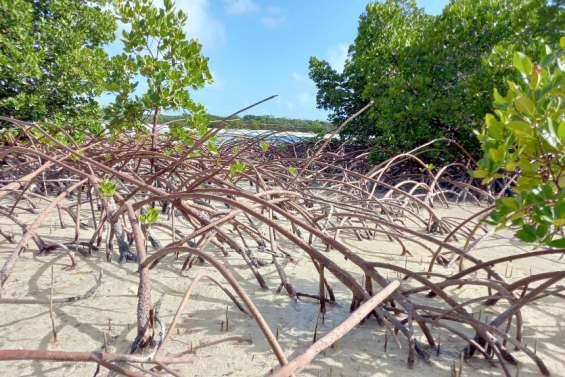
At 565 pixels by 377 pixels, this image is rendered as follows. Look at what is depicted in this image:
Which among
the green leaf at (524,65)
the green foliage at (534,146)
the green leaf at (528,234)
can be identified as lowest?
the green leaf at (528,234)

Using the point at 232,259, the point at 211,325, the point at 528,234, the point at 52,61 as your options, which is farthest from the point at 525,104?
the point at 52,61

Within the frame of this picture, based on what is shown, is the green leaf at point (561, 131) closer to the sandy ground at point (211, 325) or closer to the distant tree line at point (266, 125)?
the sandy ground at point (211, 325)

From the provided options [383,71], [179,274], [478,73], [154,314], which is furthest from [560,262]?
[383,71]

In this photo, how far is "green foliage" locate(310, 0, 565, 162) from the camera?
3.46 m

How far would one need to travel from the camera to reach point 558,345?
3.05 feet

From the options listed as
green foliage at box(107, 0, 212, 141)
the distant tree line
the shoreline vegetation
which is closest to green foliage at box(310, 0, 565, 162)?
the shoreline vegetation

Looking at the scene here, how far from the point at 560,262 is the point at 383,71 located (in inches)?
132

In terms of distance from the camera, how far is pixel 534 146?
71cm

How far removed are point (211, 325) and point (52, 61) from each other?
3.06 m

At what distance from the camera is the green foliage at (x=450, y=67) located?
346 centimetres

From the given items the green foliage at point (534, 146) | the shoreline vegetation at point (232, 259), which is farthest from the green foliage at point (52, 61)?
the green foliage at point (534, 146)

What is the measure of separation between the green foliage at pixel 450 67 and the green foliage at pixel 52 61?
287 centimetres

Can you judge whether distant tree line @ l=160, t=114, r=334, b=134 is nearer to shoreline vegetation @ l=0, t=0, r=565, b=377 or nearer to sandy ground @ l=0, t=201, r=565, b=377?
shoreline vegetation @ l=0, t=0, r=565, b=377

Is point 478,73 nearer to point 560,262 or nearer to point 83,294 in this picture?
point 560,262
